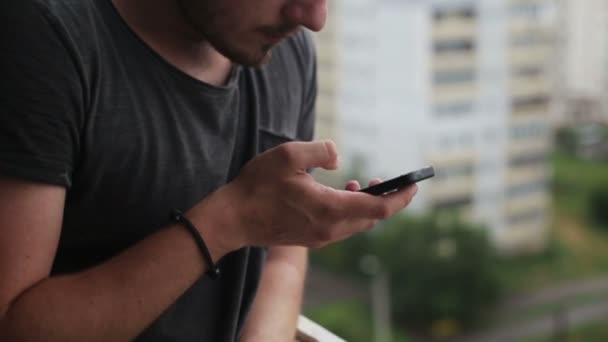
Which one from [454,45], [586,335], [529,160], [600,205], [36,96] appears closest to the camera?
[36,96]

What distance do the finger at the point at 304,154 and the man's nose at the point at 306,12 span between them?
0.28 ft

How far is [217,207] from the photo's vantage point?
45 cm

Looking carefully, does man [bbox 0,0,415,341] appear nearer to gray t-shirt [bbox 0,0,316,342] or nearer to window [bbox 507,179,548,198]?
gray t-shirt [bbox 0,0,316,342]

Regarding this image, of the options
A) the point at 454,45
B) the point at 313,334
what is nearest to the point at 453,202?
the point at 454,45

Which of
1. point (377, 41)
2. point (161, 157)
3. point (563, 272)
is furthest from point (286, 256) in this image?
point (563, 272)

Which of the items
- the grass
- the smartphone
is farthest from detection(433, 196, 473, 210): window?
the smartphone

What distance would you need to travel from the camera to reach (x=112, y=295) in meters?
0.44

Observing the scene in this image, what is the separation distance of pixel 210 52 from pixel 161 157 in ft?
0.28

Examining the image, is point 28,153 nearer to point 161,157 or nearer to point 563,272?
point 161,157

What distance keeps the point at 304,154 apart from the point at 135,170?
11cm

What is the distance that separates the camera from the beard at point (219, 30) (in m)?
0.47

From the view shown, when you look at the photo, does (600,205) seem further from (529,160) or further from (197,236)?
(197,236)

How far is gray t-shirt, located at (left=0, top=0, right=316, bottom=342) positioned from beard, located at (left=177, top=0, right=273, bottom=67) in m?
0.03

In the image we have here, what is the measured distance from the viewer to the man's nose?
48 cm
